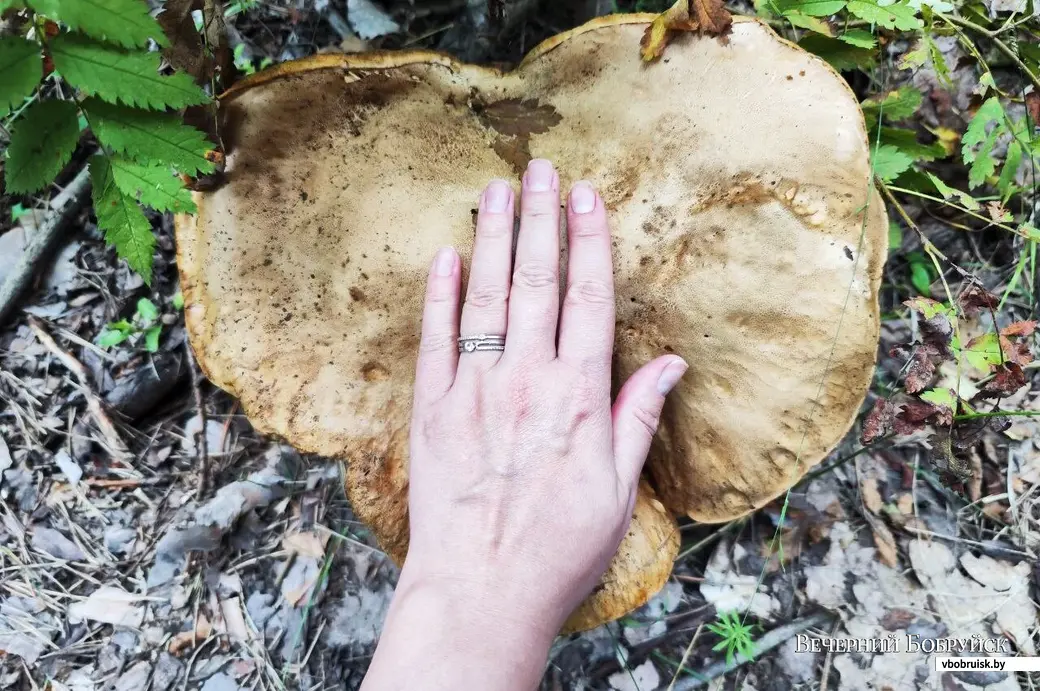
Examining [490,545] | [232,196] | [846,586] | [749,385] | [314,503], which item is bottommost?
[846,586]

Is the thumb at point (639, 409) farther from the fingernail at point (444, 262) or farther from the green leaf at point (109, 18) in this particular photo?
the green leaf at point (109, 18)

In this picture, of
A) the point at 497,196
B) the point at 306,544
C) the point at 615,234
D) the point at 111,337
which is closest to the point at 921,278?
the point at 615,234

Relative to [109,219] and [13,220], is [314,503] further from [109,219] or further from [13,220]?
[13,220]

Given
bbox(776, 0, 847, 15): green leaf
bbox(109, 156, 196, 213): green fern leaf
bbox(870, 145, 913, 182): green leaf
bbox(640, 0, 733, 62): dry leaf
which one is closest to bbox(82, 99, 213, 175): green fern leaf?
bbox(109, 156, 196, 213): green fern leaf

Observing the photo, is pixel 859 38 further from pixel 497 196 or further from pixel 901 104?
pixel 497 196

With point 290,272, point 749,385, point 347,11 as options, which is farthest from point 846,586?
point 347,11

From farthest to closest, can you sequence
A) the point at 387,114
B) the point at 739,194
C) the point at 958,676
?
the point at 958,676
the point at 387,114
the point at 739,194

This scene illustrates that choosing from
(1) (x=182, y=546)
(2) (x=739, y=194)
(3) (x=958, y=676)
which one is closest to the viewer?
(2) (x=739, y=194)
